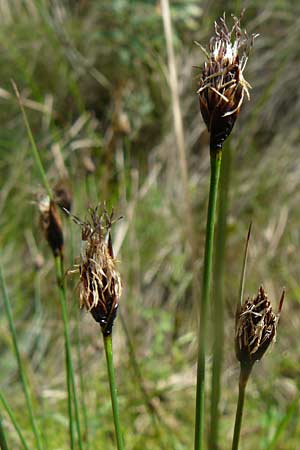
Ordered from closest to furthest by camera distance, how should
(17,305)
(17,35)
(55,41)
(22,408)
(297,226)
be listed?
(22,408) < (17,305) < (297,226) < (55,41) < (17,35)

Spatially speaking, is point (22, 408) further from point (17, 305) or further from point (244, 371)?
point (244, 371)

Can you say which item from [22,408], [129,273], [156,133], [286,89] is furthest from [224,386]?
[286,89]

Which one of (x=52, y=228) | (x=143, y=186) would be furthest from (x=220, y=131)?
(x=143, y=186)

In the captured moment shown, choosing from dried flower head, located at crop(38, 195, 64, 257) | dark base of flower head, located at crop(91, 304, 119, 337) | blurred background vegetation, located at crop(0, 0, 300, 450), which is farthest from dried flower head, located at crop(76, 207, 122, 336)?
blurred background vegetation, located at crop(0, 0, 300, 450)

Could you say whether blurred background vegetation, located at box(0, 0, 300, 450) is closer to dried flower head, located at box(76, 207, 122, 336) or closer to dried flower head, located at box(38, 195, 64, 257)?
dried flower head, located at box(38, 195, 64, 257)

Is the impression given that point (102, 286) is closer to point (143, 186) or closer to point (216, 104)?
point (216, 104)

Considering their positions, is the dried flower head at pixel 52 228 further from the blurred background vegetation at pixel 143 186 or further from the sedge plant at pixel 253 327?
the blurred background vegetation at pixel 143 186
